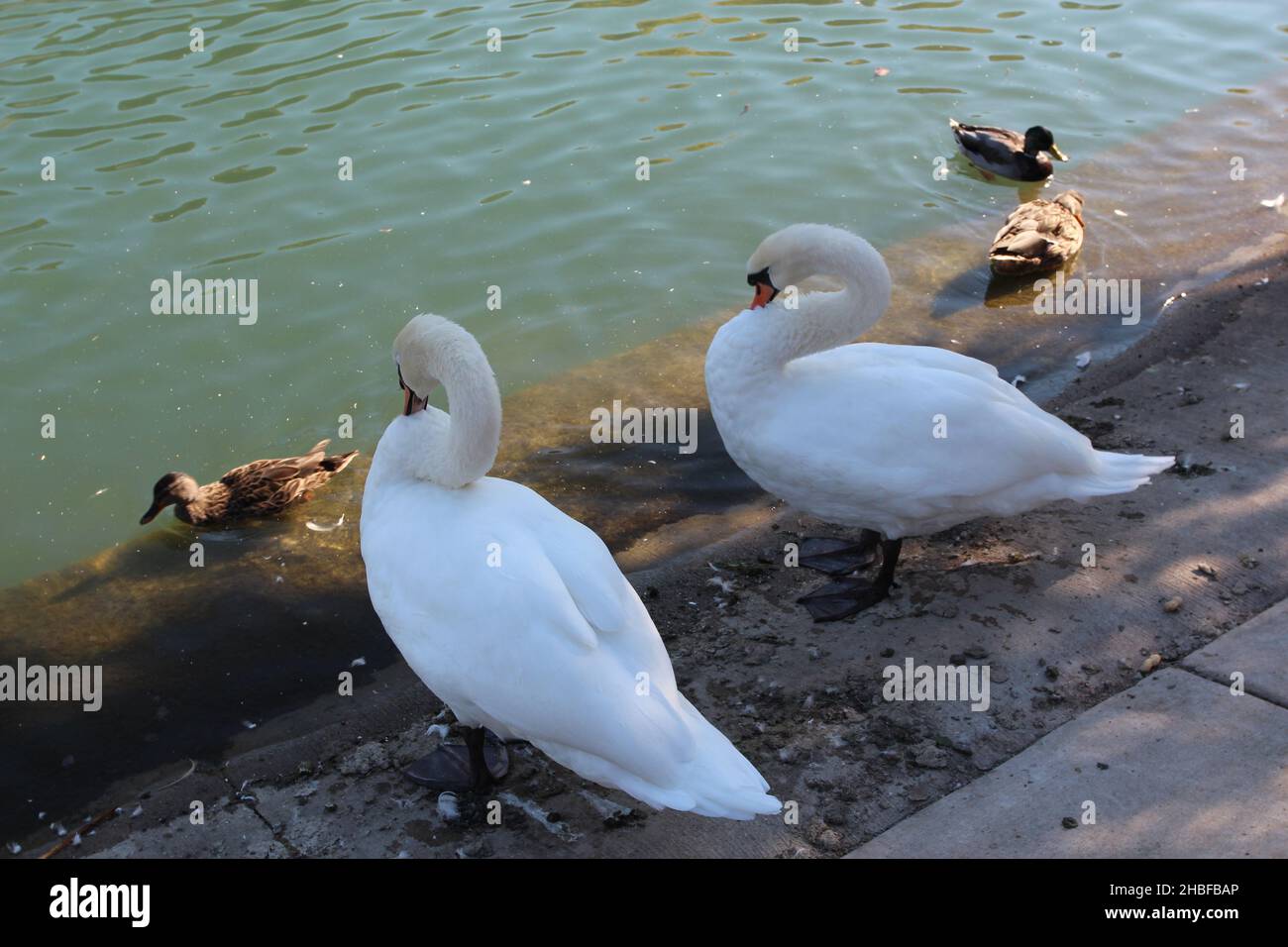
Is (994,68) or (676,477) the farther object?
(994,68)

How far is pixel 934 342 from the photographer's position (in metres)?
8.61

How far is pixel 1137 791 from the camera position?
13.7 feet

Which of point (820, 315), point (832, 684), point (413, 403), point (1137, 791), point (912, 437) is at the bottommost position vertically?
point (832, 684)

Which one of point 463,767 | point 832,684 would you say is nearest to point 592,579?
point 463,767

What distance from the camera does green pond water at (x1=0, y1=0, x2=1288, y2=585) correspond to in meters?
8.22

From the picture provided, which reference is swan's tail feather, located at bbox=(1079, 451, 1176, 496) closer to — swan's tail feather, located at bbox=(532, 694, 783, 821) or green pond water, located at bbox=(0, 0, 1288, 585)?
swan's tail feather, located at bbox=(532, 694, 783, 821)

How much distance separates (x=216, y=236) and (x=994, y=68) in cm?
761

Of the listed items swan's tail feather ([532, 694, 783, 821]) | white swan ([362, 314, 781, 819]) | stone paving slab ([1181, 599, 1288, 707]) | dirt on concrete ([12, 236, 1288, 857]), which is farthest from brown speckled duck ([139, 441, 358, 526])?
stone paving slab ([1181, 599, 1288, 707])

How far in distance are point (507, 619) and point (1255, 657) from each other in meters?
2.77

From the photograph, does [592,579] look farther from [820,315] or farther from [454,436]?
[820,315]

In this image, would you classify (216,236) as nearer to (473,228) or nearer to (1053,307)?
(473,228)

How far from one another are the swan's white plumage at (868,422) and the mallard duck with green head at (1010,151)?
5.34m

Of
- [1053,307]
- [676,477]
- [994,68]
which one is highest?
[994,68]

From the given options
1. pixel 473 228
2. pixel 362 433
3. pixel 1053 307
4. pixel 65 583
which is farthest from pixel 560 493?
pixel 1053 307
